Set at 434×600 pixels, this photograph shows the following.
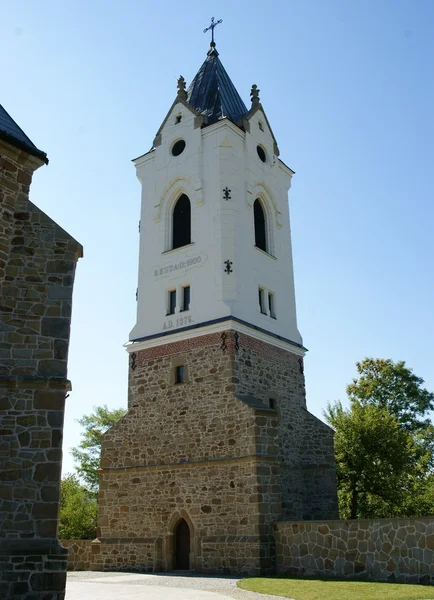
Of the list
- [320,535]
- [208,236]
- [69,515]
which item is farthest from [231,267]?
[69,515]

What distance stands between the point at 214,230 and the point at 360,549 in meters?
11.7

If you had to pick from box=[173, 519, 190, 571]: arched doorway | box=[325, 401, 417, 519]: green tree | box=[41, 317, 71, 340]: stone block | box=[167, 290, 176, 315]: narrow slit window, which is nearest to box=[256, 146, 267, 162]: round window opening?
box=[167, 290, 176, 315]: narrow slit window

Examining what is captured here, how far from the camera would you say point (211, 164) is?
72.0 ft

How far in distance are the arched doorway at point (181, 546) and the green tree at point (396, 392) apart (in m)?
16.5

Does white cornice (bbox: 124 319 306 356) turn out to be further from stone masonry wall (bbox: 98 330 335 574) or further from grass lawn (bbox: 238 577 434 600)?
grass lawn (bbox: 238 577 434 600)

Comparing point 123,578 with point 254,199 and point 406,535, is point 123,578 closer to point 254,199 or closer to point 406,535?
point 406,535

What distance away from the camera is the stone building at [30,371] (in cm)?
901

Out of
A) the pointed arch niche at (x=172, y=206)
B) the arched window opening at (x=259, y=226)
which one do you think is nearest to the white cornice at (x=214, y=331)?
the pointed arch niche at (x=172, y=206)

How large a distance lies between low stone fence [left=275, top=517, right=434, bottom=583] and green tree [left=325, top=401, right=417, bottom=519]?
8.77m

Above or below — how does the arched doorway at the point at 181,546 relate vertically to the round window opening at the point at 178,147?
below

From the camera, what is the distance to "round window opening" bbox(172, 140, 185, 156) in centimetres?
2347

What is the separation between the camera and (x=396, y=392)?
3300cm

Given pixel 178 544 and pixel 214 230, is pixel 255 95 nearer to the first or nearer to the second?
pixel 214 230

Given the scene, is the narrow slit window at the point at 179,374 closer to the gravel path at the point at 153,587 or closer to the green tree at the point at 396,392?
the gravel path at the point at 153,587
